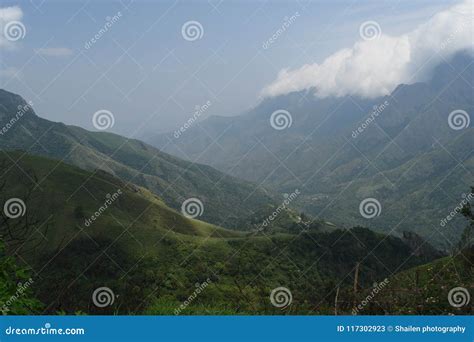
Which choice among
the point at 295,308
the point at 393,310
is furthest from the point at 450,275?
the point at 295,308

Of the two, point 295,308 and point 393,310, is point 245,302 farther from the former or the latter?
point 393,310

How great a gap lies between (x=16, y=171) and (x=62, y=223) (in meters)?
30.6

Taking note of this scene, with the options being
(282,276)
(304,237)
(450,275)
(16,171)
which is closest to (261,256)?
(282,276)

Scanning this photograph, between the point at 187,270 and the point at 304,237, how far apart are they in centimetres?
4686

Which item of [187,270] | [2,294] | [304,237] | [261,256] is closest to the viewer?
[2,294]

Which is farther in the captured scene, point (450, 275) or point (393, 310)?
point (450, 275)

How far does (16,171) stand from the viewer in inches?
5846

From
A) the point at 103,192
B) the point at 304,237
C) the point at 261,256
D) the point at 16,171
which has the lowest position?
the point at 16,171

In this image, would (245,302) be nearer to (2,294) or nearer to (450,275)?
(2,294)

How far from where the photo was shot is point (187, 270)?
110938mm

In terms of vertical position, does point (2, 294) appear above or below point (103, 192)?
above

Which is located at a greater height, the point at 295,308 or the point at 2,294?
the point at 295,308
